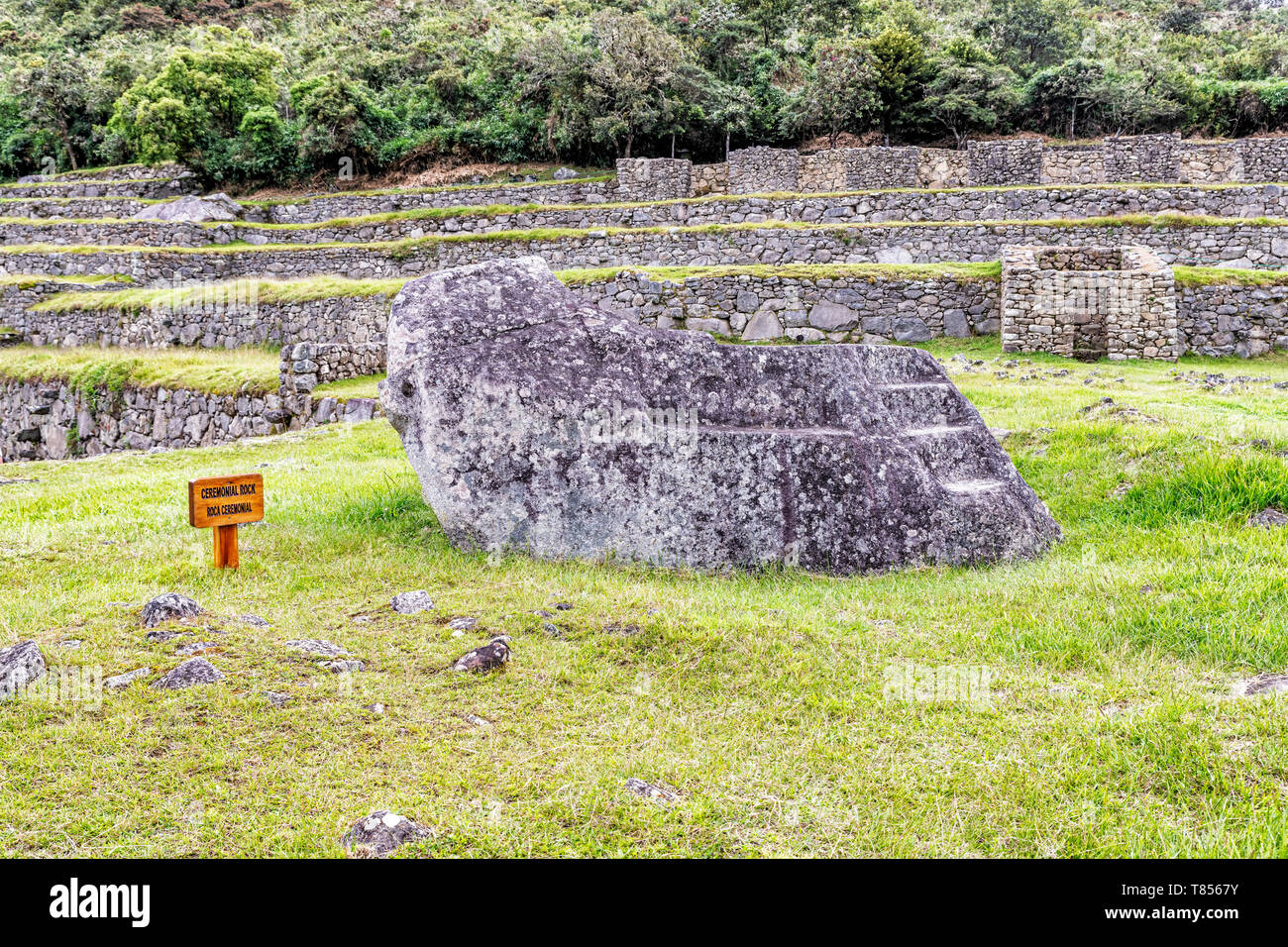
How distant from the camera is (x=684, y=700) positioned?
3.64 meters

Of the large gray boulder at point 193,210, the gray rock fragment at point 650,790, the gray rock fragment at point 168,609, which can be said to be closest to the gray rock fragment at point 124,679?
the gray rock fragment at point 168,609

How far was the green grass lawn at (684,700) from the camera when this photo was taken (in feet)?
8.43

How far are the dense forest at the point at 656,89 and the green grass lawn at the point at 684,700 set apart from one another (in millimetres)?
28228

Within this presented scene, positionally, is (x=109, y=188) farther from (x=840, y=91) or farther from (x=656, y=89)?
(x=840, y=91)

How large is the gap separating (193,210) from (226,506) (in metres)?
27.4

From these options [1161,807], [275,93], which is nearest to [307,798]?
[1161,807]

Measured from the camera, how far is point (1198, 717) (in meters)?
3.12

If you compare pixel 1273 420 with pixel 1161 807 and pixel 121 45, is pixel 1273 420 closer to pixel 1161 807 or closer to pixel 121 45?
pixel 1161 807

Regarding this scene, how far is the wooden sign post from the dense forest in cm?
2818

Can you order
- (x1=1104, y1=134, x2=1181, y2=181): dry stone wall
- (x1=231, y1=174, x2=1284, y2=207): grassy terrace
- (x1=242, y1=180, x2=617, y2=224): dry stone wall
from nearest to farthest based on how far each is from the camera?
(x1=231, y1=174, x2=1284, y2=207): grassy terrace
(x1=1104, y1=134, x2=1181, y2=181): dry stone wall
(x1=242, y1=180, x2=617, y2=224): dry stone wall

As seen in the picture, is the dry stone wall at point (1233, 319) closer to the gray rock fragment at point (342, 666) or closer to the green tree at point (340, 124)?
the gray rock fragment at point (342, 666)

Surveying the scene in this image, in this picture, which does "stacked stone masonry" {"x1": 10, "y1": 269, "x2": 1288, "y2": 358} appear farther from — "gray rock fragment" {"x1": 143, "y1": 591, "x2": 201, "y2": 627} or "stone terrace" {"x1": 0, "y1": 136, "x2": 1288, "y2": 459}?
"gray rock fragment" {"x1": 143, "y1": 591, "x2": 201, "y2": 627}

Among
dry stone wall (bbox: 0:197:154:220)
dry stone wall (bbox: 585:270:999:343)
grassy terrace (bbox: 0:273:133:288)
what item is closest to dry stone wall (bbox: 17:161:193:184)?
dry stone wall (bbox: 0:197:154:220)

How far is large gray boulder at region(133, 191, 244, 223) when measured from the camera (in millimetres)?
28141
